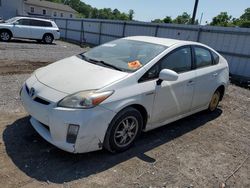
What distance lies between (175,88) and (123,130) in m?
1.16

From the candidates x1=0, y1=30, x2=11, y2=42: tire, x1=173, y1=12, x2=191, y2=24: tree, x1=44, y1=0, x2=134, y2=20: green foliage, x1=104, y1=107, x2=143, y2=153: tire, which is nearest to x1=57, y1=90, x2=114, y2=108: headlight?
x1=104, y1=107, x2=143, y2=153: tire

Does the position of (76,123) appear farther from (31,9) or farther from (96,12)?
(96,12)

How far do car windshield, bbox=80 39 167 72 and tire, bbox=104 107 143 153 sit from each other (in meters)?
0.66

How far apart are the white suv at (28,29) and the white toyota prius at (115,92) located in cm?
1369

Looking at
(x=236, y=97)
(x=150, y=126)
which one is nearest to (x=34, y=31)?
(x=236, y=97)

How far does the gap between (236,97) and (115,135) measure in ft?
17.1

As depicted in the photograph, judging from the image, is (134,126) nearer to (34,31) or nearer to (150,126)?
(150,126)

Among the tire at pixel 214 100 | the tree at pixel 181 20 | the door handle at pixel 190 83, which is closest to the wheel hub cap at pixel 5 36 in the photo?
the tire at pixel 214 100

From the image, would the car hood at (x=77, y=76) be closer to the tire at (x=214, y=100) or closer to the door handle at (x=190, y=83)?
the door handle at (x=190, y=83)

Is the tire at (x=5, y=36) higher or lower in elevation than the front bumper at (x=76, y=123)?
lower

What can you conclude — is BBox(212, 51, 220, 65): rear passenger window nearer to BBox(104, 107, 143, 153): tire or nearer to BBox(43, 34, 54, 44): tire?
BBox(104, 107, 143, 153): tire

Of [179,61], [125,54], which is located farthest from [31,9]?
[179,61]

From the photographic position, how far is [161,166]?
3.45 m

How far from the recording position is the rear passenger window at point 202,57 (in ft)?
15.6
